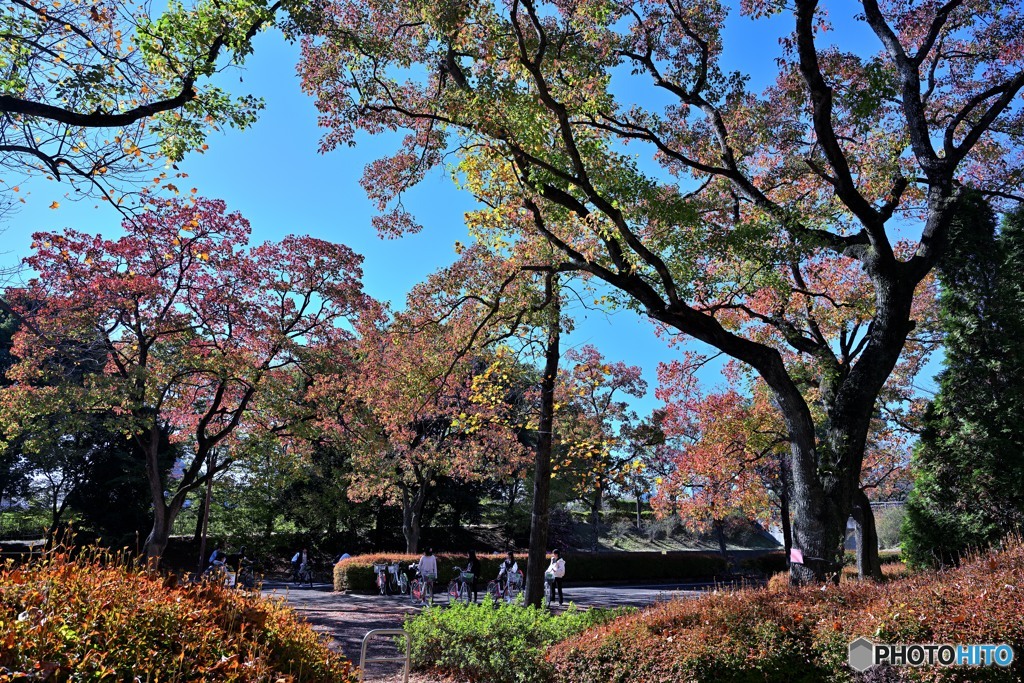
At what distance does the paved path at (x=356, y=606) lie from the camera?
415 inches

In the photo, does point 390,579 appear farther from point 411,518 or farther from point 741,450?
point 741,450

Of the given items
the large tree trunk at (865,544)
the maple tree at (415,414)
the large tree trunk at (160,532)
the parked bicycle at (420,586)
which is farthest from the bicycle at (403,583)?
the large tree trunk at (865,544)

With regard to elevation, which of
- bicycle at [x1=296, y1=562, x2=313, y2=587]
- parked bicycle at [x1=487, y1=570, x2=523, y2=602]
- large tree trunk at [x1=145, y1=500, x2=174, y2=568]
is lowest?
bicycle at [x1=296, y1=562, x2=313, y2=587]

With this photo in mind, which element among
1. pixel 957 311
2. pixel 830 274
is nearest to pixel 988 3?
pixel 830 274

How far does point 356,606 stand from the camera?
52.5ft

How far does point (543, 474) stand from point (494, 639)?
3218 mm

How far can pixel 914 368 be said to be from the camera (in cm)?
1886

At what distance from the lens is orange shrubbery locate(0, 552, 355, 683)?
2.62m

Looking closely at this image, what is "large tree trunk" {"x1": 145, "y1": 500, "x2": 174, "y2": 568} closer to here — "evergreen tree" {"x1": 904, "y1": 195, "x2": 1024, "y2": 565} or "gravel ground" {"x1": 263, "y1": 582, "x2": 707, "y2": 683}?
"gravel ground" {"x1": 263, "y1": 582, "x2": 707, "y2": 683}

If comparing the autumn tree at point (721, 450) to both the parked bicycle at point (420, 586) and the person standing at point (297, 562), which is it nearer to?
the parked bicycle at point (420, 586)

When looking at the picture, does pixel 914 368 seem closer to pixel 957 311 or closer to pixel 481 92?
pixel 957 311

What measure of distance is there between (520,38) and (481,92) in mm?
892

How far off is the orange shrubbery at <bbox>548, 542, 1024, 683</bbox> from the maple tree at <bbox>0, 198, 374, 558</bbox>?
10.7m

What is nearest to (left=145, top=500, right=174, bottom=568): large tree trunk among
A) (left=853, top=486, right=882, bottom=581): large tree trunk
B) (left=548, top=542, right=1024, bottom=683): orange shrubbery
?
(left=548, top=542, right=1024, bottom=683): orange shrubbery
